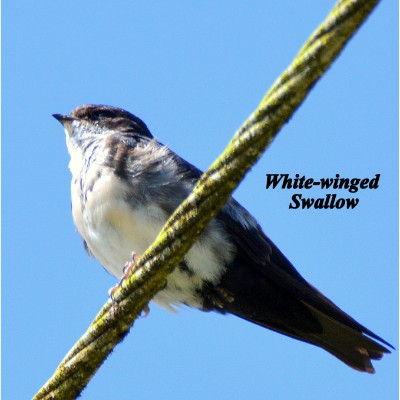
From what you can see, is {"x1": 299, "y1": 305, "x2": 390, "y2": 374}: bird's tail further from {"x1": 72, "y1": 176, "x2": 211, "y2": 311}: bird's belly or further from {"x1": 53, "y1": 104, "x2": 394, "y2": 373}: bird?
{"x1": 72, "y1": 176, "x2": 211, "y2": 311}: bird's belly

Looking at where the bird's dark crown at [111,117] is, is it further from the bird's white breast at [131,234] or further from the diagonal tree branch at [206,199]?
the diagonal tree branch at [206,199]

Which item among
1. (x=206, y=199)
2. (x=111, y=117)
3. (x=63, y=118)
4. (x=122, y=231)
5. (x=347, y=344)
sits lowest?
(x=206, y=199)

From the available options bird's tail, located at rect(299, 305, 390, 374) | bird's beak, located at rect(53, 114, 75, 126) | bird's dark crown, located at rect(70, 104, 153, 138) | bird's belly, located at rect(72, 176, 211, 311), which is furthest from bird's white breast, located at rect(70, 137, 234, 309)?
bird's beak, located at rect(53, 114, 75, 126)

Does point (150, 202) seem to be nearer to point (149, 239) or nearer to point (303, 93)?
point (149, 239)

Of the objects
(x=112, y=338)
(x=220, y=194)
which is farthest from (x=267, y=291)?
(x=220, y=194)

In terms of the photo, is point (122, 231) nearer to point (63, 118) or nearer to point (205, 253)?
point (205, 253)

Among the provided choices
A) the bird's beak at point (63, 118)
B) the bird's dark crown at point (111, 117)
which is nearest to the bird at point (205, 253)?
the bird's dark crown at point (111, 117)

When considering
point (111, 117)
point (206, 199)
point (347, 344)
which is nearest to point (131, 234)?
point (347, 344)
